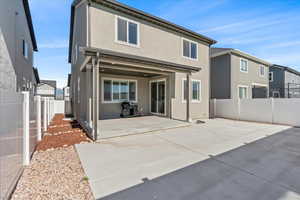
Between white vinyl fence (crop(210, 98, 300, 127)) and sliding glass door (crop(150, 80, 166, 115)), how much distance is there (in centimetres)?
537

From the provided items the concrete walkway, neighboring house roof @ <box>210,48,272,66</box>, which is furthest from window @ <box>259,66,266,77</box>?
the concrete walkway

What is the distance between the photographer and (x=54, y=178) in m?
3.10

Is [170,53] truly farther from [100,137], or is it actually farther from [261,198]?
[261,198]

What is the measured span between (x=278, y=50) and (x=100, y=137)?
2175cm

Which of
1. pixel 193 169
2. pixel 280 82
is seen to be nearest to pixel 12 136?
pixel 193 169

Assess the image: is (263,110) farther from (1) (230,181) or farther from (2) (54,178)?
(2) (54,178)

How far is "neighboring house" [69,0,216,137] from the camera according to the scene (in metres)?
7.56

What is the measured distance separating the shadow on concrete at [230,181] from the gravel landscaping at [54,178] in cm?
73

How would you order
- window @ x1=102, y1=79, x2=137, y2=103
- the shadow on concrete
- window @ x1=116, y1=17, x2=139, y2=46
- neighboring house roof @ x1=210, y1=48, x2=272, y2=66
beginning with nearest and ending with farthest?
1. the shadow on concrete
2. window @ x1=116, y1=17, x2=139, y2=46
3. window @ x1=102, y1=79, x2=137, y2=103
4. neighboring house roof @ x1=210, y1=48, x2=272, y2=66

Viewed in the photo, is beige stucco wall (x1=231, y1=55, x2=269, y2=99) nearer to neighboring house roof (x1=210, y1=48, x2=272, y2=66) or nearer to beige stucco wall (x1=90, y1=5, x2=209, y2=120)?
neighboring house roof (x1=210, y1=48, x2=272, y2=66)

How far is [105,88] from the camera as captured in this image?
32.7ft

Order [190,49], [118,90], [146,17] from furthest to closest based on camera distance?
[190,49], [118,90], [146,17]

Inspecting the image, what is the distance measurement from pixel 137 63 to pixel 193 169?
495 centimetres

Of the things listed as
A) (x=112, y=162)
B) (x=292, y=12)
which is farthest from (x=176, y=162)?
(x=292, y=12)
